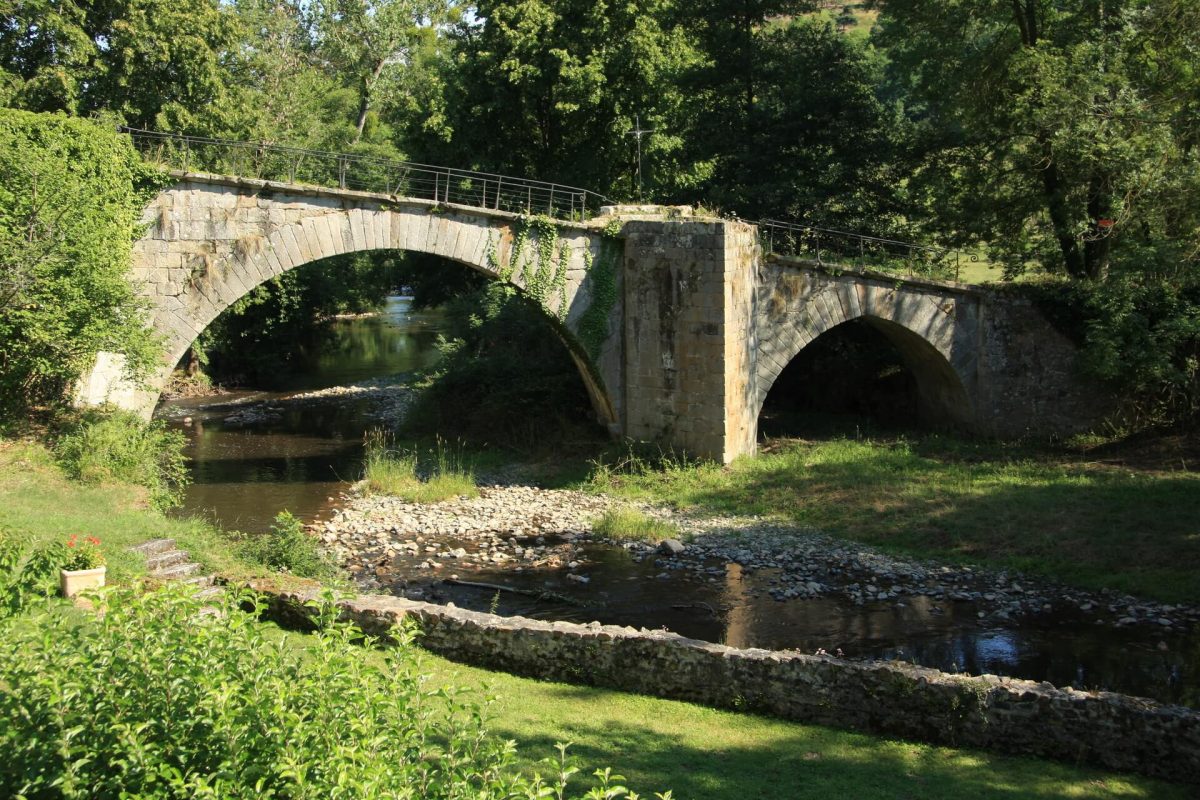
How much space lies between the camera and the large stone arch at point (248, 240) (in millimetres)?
15969

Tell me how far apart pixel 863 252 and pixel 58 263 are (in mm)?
14899

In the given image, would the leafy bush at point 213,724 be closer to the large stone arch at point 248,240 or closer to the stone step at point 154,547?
the stone step at point 154,547

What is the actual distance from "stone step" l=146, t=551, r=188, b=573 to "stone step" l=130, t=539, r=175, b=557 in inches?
2.7

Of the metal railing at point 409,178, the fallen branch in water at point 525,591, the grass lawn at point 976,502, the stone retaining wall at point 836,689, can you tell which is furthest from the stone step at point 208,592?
the metal railing at point 409,178

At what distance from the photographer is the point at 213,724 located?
5234mm

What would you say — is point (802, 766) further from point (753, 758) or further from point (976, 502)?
point (976, 502)

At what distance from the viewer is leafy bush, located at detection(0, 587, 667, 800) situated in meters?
5.02

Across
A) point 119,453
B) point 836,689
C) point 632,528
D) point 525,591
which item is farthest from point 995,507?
point 119,453

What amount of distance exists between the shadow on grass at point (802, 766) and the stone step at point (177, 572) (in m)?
4.65

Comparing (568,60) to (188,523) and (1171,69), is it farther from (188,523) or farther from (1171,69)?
(188,523)

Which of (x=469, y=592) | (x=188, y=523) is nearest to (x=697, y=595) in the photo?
(x=469, y=592)

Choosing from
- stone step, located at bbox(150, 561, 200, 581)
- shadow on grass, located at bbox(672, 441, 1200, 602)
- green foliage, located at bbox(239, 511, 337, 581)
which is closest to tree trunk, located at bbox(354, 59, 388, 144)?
shadow on grass, located at bbox(672, 441, 1200, 602)

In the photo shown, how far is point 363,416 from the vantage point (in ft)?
84.4

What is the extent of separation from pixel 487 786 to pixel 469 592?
332 inches
